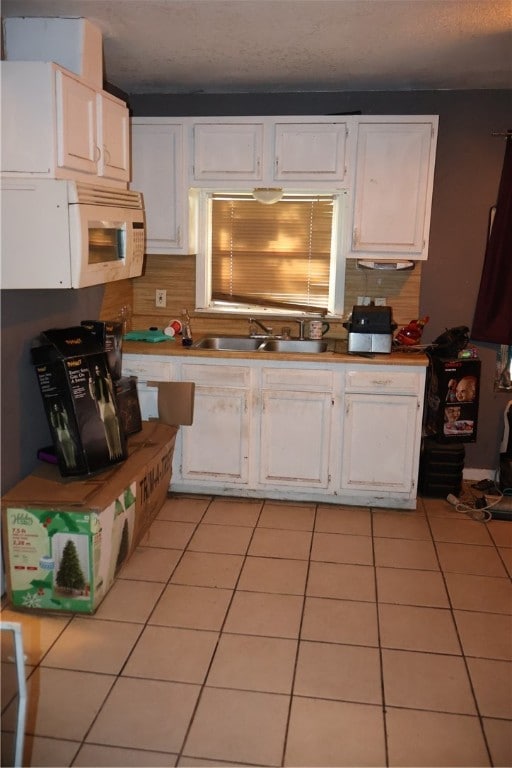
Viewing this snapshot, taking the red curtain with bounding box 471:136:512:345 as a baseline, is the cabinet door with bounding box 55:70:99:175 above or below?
above

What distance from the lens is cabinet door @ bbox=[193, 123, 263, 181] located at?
386 cm

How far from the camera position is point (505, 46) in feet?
10.3

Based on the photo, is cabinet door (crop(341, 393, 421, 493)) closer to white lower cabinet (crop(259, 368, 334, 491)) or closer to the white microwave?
white lower cabinet (crop(259, 368, 334, 491))

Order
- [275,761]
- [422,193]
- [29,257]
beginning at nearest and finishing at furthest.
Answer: [275,761] → [29,257] → [422,193]

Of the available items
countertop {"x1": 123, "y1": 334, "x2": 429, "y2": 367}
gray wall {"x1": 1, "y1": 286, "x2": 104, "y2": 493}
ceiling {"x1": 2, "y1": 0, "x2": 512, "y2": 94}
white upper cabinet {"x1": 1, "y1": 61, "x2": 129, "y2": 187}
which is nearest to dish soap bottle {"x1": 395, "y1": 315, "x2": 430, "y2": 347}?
countertop {"x1": 123, "y1": 334, "x2": 429, "y2": 367}

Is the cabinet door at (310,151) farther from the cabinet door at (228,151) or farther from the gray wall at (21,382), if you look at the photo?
the gray wall at (21,382)

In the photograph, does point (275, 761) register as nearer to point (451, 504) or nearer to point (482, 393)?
point (451, 504)

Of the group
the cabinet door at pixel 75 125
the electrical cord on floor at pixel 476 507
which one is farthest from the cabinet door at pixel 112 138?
the electrical cord on floor at pixel 476 507

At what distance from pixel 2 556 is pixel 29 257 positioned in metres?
1.26

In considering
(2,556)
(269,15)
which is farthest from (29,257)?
(269,15)

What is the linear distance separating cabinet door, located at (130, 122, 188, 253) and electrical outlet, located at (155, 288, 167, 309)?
37 centimetres

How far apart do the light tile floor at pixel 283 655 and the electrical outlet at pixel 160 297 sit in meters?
1.55

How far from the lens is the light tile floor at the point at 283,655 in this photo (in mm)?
2084

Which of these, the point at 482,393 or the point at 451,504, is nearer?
the point at 451,504
